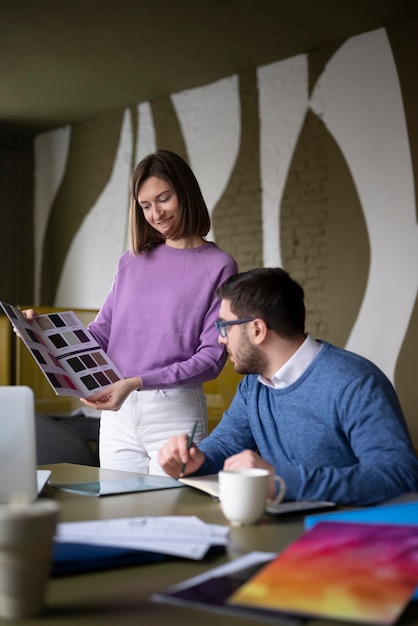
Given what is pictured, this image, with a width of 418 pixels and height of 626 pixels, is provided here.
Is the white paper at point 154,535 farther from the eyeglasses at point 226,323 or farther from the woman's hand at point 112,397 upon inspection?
the woman's hand at point 112,397

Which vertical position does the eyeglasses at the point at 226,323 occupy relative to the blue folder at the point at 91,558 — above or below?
above

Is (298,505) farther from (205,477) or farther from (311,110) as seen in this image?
(311,110)

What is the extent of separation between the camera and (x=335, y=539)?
1.01m

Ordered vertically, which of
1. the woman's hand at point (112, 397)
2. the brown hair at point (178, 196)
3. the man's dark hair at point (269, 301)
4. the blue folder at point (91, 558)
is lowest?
the blue folder at point (91, 558)

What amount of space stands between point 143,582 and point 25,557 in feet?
0.66

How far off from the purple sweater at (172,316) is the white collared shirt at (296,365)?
0.42 meters

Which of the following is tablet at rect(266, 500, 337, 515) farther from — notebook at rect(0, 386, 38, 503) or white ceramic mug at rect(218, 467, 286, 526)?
notebook at rect(0, 386, 38, 503)

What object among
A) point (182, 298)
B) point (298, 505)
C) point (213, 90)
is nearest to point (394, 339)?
point (213, 90)

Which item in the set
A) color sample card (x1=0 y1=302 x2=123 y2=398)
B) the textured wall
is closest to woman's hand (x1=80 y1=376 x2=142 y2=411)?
color sample card (x1=0 y1=302 x2=123 y2=398)

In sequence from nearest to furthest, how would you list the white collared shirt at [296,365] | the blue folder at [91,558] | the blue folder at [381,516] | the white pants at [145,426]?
1. the blue folder at [91,558]
2. the blue folder at [381,516]
3. the white collared shirt at [296,365]
4. the white pants at [145,426]

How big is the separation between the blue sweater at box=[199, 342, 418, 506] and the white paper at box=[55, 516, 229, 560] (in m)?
0.29

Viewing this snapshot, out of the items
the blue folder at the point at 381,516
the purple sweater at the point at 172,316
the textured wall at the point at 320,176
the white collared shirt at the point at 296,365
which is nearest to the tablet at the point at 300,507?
the blue folder at the point at 381,516

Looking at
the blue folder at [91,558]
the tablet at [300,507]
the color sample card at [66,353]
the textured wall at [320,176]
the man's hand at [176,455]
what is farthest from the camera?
the textured wall at [320,176]

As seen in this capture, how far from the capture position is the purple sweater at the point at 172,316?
2.16m
